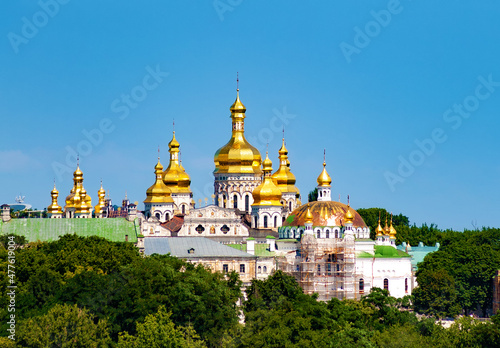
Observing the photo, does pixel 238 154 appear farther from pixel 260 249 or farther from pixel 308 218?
pixel 260 249

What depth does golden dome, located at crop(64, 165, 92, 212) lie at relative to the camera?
13338 cm

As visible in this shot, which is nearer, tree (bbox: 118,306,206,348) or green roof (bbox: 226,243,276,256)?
tree (bbox: 118,306,206,348)

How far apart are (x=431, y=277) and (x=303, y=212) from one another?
14.4 meters

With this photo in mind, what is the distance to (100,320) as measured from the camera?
72.1 m

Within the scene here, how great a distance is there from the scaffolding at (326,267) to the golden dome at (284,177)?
92.1 feet

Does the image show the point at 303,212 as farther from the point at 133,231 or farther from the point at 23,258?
the point at 23,258

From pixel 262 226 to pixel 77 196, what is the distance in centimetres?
2638

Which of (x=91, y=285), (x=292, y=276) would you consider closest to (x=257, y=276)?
(x=292, y=276)

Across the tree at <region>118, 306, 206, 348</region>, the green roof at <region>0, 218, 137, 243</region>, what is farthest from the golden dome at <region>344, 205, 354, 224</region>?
the tree at <region>118, 306, 206, 348</region>

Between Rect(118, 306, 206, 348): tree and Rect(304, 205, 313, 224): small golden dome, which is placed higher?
Rect(304, 205, 313, 224): small golden dome

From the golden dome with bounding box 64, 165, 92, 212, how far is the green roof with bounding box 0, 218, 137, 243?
1302 inches

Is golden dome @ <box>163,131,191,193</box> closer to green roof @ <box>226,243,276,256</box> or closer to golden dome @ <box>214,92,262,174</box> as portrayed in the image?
golden dome @ <box>214,92,262,174</box>

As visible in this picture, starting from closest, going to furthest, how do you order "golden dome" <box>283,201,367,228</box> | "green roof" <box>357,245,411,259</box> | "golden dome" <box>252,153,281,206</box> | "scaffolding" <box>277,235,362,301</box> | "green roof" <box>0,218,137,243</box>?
"green roof" <box>0,218,137,243</box>, "scaffolding" <box>277,235,362,301</box>, "green roof" <box>357,245,411,259</box>, "golden dome" <box>283,201,367,228</box>, "golden dome" <box>252,153,281,206</box>

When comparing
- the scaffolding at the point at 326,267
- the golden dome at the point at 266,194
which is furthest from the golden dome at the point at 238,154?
the scaffolding at the point at 326,267
